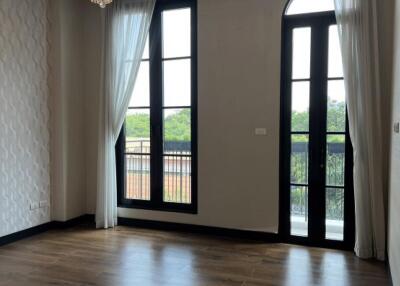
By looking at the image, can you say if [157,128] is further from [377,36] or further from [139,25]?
[377,36]

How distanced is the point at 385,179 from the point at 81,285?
327 centimetres

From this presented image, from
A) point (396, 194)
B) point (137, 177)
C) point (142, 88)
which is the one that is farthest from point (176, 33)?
point (396, 194)

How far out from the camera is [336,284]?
3.16 meters

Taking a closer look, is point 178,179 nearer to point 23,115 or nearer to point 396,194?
point 23,115

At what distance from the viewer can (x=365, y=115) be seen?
3695mm

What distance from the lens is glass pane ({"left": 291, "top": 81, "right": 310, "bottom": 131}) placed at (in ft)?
13.7

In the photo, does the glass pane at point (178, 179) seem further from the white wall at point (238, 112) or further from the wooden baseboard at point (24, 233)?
the wooden baseboard at point (24, 233)

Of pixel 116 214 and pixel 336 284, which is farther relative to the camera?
Answer: pixel 116 214

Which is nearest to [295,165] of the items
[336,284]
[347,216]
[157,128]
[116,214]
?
[347,216]

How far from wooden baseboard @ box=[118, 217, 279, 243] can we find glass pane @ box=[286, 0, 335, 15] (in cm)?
275

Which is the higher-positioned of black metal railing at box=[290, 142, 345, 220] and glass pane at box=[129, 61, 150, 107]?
glass pane at box=[129, 61, 150, 107]

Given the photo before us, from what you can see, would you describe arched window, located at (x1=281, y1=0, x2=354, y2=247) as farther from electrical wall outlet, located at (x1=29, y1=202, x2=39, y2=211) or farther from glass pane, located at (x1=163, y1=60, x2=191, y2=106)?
electrical wall outlet, located at (x1=29, y1=202, x2=39, y2=211)

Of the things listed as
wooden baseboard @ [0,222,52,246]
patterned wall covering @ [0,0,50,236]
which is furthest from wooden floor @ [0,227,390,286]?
patterned wall covering @ [0,0,50,236]

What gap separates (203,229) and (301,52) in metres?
2.59
